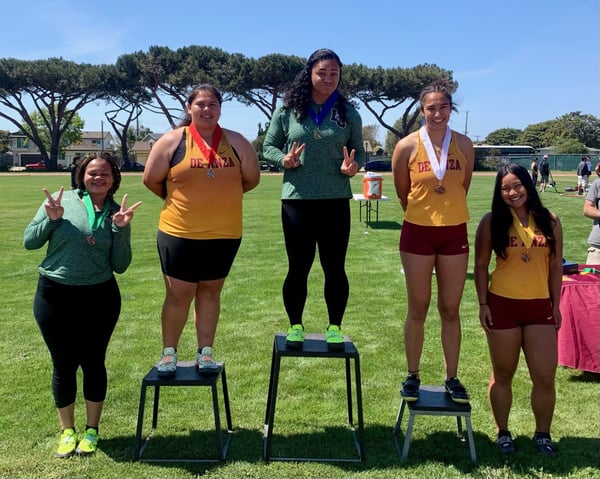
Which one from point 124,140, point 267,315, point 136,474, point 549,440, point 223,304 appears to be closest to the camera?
point 136,474

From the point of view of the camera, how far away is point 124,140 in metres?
59.3

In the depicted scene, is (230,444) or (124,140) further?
(124,140)

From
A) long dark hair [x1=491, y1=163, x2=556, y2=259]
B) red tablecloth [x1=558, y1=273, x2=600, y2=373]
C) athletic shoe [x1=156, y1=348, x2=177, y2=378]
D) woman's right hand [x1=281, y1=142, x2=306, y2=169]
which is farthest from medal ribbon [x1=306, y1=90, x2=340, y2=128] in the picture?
red tablecloth [x1=558, y1=273, x2=600, y2=373]

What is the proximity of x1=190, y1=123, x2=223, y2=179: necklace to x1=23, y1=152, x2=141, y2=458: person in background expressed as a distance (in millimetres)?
566

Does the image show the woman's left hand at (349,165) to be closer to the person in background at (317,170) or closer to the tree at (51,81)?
the person in background at (317,170)

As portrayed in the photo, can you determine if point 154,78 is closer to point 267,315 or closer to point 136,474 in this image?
point 267,315

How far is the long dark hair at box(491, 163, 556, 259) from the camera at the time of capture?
3.26 m

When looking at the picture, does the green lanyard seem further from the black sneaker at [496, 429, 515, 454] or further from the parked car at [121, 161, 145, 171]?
the parked car at [121, 161, 145, 171]

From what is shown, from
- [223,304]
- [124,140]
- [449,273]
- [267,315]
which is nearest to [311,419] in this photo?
[449,273]

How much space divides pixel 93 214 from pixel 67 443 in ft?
4.81

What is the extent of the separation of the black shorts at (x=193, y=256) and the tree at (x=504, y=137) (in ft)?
329

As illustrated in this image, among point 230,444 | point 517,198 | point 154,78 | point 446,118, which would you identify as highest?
point 154,78

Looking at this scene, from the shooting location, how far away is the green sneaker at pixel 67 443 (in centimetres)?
334

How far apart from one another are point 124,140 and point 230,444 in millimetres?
60243
